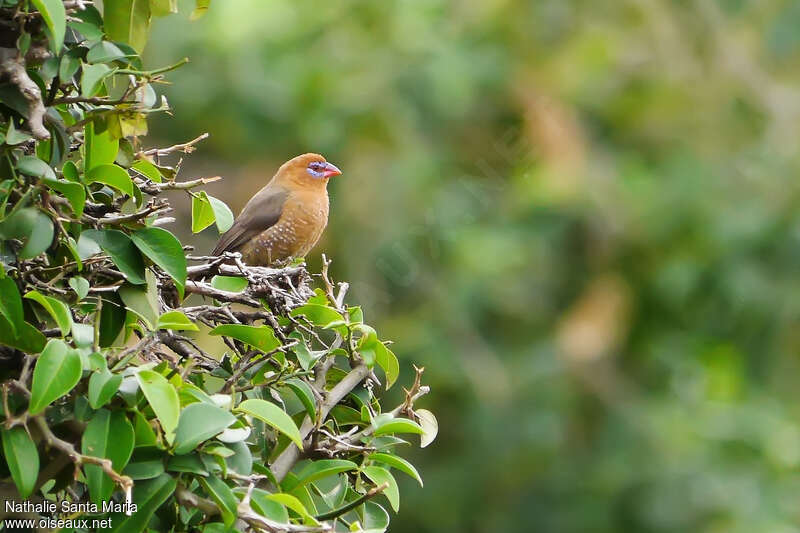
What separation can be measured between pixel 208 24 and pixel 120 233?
699 centimetres

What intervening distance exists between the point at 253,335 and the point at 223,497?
1.23 ft

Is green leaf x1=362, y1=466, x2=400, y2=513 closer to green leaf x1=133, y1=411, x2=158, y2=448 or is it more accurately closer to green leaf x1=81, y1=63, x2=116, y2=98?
green leaf x1=133, y1=411, x2=158, y2=448

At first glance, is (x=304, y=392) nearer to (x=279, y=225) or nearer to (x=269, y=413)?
(x=269, y=413)

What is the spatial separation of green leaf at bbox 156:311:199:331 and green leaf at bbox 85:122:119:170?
31 cm

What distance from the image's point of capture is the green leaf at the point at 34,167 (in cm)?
186

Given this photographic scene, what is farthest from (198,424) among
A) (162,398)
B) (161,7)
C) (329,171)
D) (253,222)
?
(329,171)

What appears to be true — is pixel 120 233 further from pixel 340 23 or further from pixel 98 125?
pixel 340 23

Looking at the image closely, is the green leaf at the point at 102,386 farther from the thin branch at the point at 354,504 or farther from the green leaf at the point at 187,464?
the thin branch at the point at 354,504

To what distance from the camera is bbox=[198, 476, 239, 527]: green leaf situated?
176cm

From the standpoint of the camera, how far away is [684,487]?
8930 mm

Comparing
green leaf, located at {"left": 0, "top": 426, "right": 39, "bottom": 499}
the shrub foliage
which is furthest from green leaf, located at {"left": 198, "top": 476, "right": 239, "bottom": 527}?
green leaf, located at {"left": 0, "top": 426, "right": 39, "bottom": 499}

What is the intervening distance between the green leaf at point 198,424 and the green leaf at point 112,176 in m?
0.42

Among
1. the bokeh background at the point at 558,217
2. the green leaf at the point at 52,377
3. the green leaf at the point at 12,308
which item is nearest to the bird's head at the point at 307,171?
the green leaf at the point at 12,308

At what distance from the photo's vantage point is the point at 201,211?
221 cm
